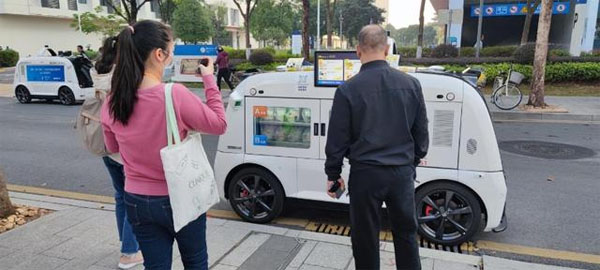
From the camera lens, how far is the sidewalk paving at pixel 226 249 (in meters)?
3.56

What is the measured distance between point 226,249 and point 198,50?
1751 centimetres

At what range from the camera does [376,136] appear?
266 centimetres

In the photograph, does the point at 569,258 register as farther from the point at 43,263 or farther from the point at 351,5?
→ the point at 351,5

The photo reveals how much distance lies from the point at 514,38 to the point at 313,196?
126 ft

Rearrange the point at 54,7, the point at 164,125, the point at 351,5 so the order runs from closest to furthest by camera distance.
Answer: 1. the point at 164,125
2. the point at 54,7
3. the point at 351,5

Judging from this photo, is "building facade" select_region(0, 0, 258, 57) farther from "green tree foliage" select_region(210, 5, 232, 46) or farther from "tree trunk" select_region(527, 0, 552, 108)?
"tree trunk" select_region(527, 0, 552, 108)

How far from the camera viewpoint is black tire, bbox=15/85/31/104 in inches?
603

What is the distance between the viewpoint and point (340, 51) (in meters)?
4.09

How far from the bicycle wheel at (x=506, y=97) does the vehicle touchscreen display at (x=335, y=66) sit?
9504mm

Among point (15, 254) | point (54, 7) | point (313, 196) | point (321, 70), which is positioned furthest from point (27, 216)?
point (54, 7)

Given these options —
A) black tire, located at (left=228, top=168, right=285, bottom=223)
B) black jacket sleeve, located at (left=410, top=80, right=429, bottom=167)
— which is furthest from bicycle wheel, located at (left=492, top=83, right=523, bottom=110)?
black jacket sleeve, located at (left=410, top=80, right=429, bottom=167)

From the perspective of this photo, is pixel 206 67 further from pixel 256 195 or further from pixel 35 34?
pixel 35 34

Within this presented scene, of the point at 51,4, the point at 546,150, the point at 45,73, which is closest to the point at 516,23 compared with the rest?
the point at 546,150

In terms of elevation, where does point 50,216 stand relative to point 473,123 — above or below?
below
